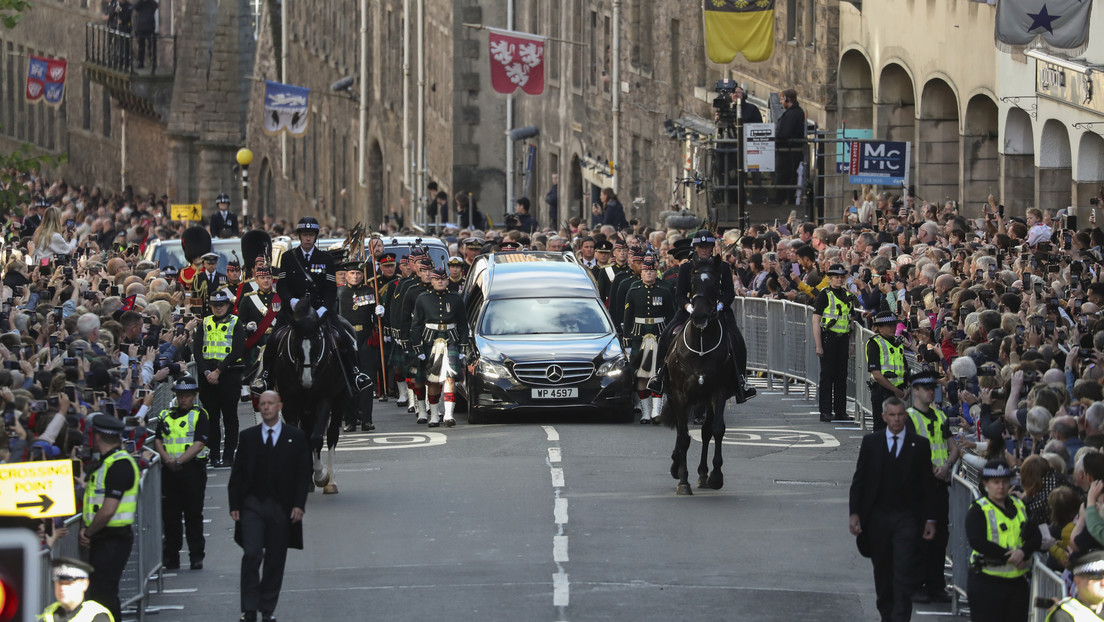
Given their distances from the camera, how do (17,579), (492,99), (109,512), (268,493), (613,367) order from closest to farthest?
(17,579)
(109,512)
(268,493)
(613,367)
(492,99)

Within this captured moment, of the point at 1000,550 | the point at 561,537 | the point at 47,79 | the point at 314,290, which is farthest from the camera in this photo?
the point at 47,79

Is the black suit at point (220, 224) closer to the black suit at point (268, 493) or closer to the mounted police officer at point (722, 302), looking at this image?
the mounted police officer at point (722, 302)

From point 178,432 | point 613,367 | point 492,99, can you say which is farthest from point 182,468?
point 492,99

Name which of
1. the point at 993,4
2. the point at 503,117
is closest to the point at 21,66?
the point at 503,117

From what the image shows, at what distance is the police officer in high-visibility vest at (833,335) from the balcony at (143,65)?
56.8 metres

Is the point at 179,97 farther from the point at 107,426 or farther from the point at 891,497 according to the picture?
the point at 891,497

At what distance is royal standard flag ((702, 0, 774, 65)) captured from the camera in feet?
124

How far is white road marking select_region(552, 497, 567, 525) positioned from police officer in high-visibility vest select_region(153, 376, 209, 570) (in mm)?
2922

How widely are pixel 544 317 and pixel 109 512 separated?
11348 millimetres

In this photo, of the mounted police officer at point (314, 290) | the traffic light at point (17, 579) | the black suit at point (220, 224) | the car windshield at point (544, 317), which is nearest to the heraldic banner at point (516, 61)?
the black suit at point (220, 224)

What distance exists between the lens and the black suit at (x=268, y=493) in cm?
1430

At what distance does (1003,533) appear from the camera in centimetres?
1284

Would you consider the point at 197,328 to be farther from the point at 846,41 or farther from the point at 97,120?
the point at 97,120

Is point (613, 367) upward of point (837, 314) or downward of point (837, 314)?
downward
